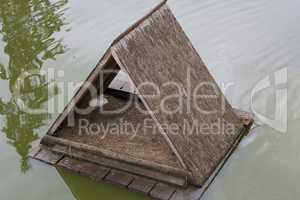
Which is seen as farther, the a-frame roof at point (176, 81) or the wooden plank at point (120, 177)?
the wooden plank at point (120, 177)

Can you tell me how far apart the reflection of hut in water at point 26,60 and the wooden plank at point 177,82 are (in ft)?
5.50

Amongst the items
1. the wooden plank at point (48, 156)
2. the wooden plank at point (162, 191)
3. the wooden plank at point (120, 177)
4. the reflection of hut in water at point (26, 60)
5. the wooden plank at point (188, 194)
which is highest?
the reflection of hut in water at point (26, 60)

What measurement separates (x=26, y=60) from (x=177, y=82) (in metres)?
2.77

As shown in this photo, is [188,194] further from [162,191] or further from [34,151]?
[34,151]

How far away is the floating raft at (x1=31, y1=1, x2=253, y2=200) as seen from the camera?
3611mm

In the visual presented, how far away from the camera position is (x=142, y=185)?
149 inches

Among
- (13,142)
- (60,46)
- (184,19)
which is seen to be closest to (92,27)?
(60,46)

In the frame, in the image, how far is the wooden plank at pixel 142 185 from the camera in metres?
3.73

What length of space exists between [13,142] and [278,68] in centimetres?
330

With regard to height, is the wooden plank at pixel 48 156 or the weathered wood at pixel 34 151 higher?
the weathered wood at pixel 34 151

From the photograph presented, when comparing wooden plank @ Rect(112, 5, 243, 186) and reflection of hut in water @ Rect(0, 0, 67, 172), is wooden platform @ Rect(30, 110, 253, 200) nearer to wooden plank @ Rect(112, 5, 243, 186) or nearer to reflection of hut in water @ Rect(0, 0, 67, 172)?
wooden plank @ Rect(112, 5, 243, 186)

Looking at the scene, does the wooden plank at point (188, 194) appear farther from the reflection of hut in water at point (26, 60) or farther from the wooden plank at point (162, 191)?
the reflection of hut in water at point (26, 60)
